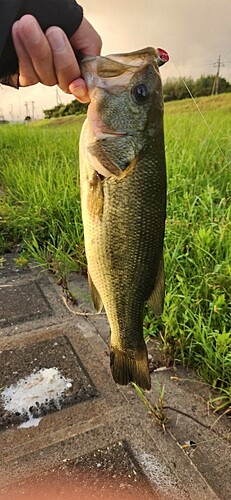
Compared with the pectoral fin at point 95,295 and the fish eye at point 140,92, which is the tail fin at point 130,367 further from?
the fish eye at point 140,92

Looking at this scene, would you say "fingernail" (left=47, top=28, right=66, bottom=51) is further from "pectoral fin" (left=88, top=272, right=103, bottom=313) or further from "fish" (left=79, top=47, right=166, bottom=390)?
"pectoral fin" (left=88, top=272, right=103, bottom=313)

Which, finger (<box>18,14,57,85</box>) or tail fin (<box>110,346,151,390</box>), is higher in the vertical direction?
finger (<box>18,14,57,85</box>)

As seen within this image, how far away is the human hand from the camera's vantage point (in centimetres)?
131

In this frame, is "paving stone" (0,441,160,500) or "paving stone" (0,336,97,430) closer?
"paving stone" (0,441,160,500)

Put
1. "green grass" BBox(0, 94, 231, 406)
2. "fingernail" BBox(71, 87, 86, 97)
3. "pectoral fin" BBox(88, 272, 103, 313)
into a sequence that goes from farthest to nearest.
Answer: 1. "green grass" BBox(0, 94, 231, 406)
2. "pectoral fin" BBox(88, 272, 103, 313)
3. "fingernail" BBox(71, 87, 86, 97)

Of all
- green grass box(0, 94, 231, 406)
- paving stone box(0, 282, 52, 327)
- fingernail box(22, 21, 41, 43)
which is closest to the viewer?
fingernail box(22, 21, 41, 43)

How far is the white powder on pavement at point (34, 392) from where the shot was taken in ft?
6.33

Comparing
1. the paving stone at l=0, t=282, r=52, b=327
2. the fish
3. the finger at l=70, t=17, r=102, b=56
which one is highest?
the finger at l=70, t=17, r=102, b=56

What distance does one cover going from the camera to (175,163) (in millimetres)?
4016

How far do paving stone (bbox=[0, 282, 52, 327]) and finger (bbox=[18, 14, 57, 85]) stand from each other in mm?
1488

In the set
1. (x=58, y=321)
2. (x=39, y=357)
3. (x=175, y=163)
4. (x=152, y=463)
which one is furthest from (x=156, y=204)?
(x=175, y=163)

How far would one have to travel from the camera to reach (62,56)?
4.43ft

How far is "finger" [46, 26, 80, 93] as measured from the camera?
1339 mm

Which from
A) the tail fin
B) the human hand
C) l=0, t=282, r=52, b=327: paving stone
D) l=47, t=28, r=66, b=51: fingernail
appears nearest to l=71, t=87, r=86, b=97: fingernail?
the human hand
